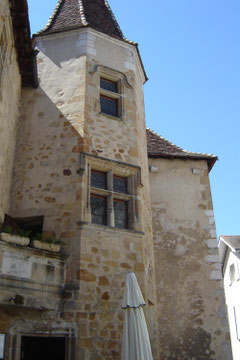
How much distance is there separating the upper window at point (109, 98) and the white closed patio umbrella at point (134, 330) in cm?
440

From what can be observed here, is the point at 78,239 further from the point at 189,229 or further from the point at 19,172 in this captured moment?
the point at 189,229

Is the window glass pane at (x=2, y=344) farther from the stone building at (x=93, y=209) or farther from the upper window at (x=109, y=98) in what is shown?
the upper window at (x=109, y=98)

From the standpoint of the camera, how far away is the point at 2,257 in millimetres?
6395

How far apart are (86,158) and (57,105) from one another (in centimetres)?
166

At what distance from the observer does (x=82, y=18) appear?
10.7 meters

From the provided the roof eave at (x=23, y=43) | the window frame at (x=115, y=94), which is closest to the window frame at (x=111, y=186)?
the window frame at (x=115, y=94)

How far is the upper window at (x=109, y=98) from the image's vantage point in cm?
958

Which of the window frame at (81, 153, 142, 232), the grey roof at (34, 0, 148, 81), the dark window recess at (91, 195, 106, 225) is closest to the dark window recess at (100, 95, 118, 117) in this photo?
the window frame at (81, 153, 142, 232)

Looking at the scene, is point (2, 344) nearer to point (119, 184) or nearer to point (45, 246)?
point (45, 246)

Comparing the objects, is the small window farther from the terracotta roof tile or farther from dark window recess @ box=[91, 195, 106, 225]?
the terracotta roof tile

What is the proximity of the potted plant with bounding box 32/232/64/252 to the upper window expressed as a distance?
3.38m

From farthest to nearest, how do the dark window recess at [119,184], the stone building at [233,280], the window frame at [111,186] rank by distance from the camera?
the stone building at [233,280] → the dark window recess at [119,184] → the window frame at [111,186]

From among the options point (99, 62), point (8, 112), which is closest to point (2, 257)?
point (8, 112)

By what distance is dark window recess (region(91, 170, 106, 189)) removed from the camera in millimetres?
8384
